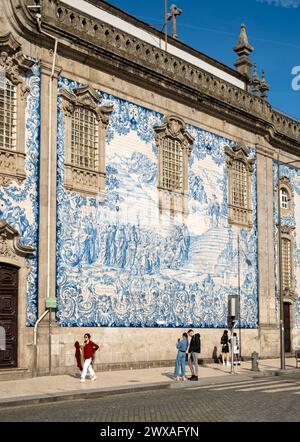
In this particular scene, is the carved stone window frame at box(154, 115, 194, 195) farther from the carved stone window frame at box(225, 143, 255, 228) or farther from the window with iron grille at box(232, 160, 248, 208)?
the window with iron grille at box(232, 160, 248, 208)

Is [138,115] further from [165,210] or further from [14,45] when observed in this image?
[14,45]

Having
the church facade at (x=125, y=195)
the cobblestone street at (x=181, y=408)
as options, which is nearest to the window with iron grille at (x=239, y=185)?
the church facade at (x=125, y=195)

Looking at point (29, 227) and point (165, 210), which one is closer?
point (29, 227)

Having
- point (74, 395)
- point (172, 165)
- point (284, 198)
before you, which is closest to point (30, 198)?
point (74, 395)

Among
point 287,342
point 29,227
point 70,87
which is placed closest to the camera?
point 29,227

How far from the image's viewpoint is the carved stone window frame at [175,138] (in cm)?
2673

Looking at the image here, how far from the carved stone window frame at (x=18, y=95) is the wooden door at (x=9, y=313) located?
260 centimetres

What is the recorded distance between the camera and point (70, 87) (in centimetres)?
2341

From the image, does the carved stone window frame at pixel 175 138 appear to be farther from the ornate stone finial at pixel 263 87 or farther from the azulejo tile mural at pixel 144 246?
the ornate stone finial at pixel 263 87

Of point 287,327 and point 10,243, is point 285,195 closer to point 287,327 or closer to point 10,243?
point 287,327

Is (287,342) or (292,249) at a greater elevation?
(292,249)

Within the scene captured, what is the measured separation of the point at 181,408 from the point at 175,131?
594 inches

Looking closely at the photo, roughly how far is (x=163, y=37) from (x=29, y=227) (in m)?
12.0
